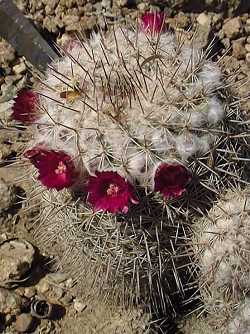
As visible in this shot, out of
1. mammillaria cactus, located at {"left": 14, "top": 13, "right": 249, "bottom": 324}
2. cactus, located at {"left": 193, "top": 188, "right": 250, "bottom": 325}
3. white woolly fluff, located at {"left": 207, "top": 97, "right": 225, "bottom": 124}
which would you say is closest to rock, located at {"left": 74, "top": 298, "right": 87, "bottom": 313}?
mammillaria cactus, located at {"left": 14, "top": 13, "right": 249, "bottom": 324}

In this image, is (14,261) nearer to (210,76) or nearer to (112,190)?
(112,190)

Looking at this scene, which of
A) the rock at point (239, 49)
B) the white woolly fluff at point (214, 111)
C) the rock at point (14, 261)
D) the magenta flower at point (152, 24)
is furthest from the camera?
the rock at point (239, 49)

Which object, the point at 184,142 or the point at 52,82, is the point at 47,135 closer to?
the point at 52,82

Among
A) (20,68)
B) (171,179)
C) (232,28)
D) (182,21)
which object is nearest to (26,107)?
(171,179)

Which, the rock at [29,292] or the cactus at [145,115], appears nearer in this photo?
the cactus at [145,115]

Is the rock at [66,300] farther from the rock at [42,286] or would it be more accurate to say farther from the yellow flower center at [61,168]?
the yellow flower center at [61,168]

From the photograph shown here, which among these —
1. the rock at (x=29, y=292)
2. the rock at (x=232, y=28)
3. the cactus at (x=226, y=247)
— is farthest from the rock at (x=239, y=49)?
the rock at (x=29, y=292)
